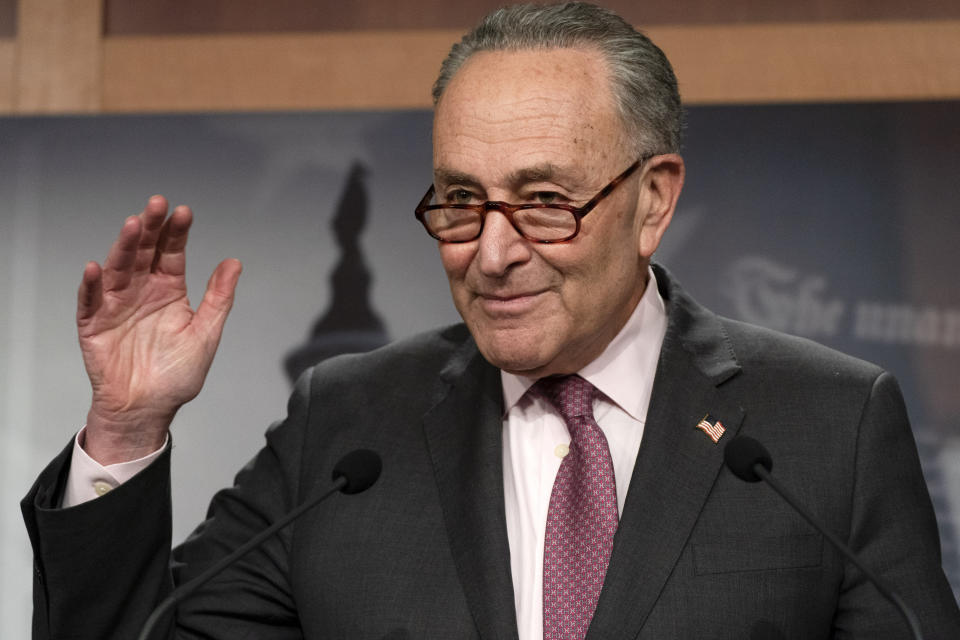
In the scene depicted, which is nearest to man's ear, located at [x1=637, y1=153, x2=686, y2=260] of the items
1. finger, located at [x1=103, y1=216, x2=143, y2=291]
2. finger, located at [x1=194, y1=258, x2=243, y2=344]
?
finger, located at [x1=194, y1=258, x2=243, y2=344]

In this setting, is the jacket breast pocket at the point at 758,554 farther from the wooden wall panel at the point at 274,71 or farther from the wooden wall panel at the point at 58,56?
the wooden wall panel at the point at 58,56

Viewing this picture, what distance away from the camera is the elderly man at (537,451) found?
1.57m

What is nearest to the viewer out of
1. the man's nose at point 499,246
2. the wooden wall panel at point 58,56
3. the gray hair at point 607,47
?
the man's nose at point 499,246

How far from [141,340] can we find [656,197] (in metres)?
0.81

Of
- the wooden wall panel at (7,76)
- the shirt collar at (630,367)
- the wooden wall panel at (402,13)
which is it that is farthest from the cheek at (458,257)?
the wooden wall panel at (7,76)

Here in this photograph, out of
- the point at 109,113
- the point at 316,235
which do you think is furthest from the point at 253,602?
the point at 109,113

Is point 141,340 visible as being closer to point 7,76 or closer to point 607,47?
point 607,47

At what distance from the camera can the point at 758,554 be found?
63.1 inches

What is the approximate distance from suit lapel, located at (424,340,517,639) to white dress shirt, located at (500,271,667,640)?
3 cm

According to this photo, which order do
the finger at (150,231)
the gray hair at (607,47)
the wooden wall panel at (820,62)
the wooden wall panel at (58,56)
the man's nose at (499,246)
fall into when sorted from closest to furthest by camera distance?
the finger at (150,231) < the man's nose at (499,246) < the gray hair at (607,47) < the wooden wall panel at (820,62) < the wooden wall panel at (58,56)

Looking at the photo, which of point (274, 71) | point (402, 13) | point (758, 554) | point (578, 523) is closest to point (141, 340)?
point (578, 523)

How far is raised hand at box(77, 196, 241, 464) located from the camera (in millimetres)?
1572

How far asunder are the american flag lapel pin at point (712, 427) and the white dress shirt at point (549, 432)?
0.33 feet

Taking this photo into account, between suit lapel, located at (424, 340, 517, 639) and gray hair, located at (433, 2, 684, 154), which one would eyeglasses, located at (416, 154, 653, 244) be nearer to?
gray hair, located at (433, 2, 684, 154)
